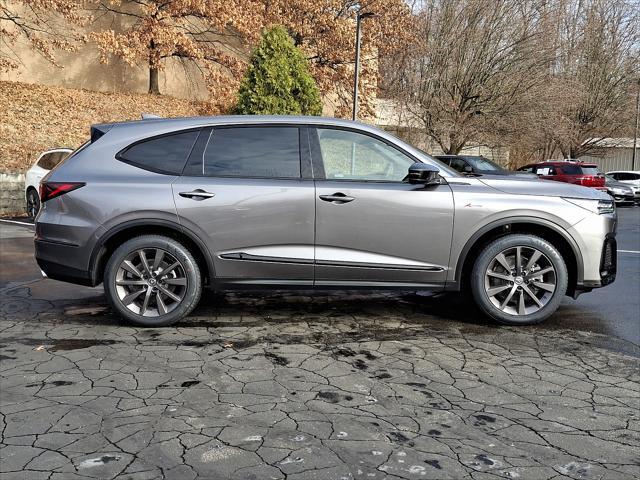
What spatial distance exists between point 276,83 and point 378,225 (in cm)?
1383

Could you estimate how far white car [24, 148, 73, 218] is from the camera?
14.5 meters

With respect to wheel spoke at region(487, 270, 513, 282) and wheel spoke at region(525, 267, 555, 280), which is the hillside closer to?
wheel spoke at region(487, 270, 513, 282)

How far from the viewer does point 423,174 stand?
517 centimetres

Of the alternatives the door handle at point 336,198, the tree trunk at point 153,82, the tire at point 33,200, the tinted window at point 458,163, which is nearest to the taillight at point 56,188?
the door handle at point 336,198

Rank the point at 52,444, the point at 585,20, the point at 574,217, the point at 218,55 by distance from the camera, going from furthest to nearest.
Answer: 1. the point at 585,20
2. the point at 218,55
3. the point at 574,217
4. the point at 52,444

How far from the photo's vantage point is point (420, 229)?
527cm

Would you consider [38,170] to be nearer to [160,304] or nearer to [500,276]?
[160,304]

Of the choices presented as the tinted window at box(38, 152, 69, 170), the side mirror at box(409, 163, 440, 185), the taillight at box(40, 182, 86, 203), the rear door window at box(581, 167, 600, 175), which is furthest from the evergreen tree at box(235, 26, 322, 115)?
the side mirror at box(409, 163, 440, 185)

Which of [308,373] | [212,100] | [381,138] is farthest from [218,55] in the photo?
[308,373]

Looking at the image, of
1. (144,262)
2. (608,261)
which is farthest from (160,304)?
(608,261)

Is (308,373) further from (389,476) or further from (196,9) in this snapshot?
(196,9)

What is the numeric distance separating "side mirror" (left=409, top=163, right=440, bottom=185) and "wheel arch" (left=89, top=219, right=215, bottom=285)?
1828 mm

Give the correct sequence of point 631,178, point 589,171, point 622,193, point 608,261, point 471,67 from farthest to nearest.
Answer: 1. point 631,178
2. point 471,67
3. point 622,193
4. point 589,171
5. point 608,261

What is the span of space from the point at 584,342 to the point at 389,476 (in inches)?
114
